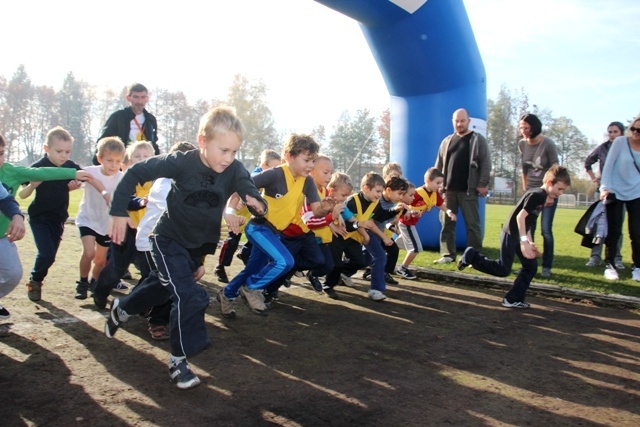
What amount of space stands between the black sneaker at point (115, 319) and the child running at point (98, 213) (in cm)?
167

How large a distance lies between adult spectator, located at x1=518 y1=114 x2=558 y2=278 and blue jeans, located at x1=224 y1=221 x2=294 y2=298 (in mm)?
4187

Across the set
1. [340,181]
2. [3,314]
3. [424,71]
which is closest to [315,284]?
[340,181]

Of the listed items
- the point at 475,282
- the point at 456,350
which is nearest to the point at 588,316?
the point at 475,282

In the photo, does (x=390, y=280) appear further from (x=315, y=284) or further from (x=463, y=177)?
(x=463, y=177)

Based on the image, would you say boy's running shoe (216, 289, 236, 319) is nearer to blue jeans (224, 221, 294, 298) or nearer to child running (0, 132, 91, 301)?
blue jeans (224, 221, 294, 298)

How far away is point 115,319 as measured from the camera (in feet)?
13.1

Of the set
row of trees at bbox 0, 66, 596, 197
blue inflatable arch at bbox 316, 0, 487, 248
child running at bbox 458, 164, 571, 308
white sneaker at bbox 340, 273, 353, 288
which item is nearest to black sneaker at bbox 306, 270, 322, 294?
white sneaker at bbox 340, 273, 353, 288

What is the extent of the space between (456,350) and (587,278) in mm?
4025

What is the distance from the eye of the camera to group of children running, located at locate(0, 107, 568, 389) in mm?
3562

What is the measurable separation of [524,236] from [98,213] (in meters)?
4.52

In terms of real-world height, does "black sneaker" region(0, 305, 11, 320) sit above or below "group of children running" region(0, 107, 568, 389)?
below

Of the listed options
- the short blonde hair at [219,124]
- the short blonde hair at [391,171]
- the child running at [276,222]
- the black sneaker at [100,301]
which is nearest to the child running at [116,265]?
the black sneaker at [100,301]

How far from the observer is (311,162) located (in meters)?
5.29

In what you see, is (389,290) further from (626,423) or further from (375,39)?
(375,39)
